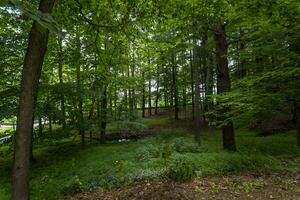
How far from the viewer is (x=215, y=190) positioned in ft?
20.9

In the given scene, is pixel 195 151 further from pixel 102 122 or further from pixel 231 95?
pixel 102 122

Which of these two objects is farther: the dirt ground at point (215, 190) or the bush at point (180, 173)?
the bush at point (180, 173)

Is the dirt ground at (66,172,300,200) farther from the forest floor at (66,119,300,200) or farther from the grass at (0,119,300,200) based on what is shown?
the grass at (0,119,300,200)

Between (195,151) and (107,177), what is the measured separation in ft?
14.7

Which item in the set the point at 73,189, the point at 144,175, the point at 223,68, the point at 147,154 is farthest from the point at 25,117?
the point at 223,68

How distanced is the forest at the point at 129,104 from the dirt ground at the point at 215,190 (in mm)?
22

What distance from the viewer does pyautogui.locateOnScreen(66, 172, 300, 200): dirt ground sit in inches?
233

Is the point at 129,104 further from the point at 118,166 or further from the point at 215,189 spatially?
the point at 215,189

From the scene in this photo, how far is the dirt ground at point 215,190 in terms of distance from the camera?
19.5ft

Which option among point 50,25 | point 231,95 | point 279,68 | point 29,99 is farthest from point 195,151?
point 50,25

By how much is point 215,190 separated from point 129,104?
11202 mm

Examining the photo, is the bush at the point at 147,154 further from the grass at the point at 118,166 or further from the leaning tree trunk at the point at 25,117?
the leaning tree trunk at the point at 25,117

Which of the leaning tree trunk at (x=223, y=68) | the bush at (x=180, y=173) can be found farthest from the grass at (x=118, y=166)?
the leaning tree trunk at (x=223, y=68)

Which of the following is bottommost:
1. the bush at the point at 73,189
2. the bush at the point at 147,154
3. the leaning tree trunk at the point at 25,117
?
the bush at the point at 73,189
